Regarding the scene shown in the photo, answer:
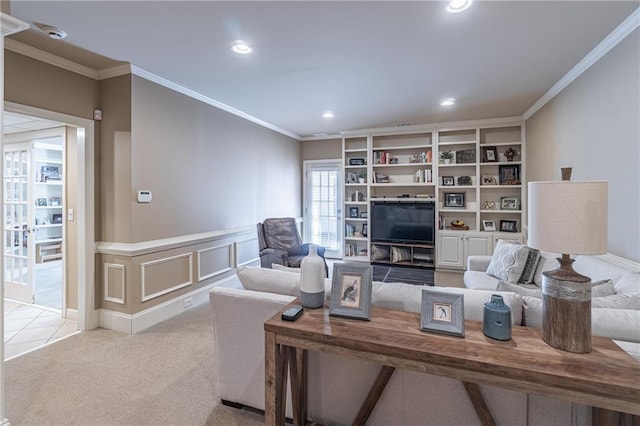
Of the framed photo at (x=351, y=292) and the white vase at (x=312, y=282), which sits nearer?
the framed photo at (x=351, y=292)

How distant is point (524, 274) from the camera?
9.58 ft

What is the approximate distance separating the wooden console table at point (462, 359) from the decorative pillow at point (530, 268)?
1.84 m

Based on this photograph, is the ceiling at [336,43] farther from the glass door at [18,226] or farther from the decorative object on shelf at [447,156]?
the glass door at [18,226]

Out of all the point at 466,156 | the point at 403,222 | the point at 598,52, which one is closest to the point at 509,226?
the point at 466,156

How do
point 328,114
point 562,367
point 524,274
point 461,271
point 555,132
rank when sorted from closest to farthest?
point 562,367, point 524,274, point 555,132, point 328,114, point 461,271

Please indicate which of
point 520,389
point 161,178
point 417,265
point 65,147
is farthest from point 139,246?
point 417,265

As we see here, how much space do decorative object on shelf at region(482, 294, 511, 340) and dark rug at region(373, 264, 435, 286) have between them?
11.1ft

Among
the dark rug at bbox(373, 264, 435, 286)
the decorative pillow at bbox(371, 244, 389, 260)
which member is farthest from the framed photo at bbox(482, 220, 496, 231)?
the decorative pillow at bbox(371, 244, 389, 260)

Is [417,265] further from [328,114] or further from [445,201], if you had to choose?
[328,114]

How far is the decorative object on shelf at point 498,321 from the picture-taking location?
48.9 inches

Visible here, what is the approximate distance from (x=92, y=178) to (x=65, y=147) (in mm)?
597

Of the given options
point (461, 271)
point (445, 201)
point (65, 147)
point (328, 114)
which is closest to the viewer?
point (65, 147)

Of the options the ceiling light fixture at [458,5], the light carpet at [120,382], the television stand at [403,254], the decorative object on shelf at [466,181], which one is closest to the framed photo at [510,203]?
the decorative object on shelf at [466,181]

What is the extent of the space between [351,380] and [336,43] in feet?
8.06
